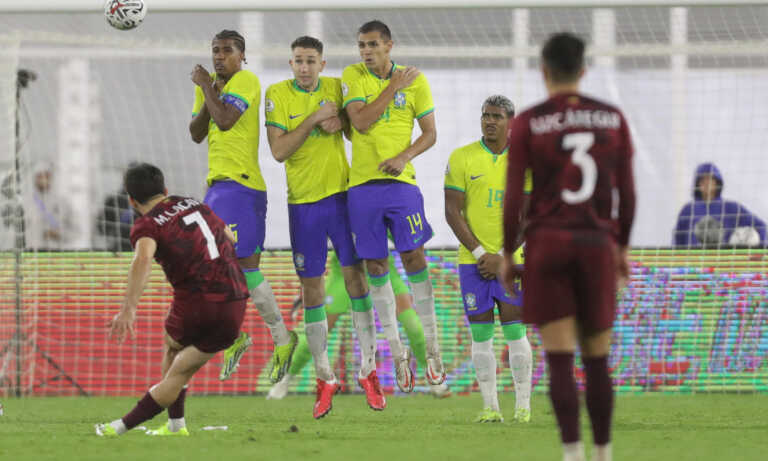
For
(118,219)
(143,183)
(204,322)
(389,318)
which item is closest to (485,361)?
(389,318)

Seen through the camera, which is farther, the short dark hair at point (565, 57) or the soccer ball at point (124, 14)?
the soccer ball at point (124, 14)

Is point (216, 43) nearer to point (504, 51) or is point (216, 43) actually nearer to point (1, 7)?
point (1, 7)

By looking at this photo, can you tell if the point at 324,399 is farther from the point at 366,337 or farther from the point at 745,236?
the point at 745,236

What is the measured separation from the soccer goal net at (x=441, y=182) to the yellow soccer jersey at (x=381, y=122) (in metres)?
1.74

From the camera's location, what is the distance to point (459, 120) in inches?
527

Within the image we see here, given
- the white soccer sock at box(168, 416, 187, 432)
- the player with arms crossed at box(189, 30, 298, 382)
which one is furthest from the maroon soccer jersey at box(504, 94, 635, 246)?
the player with arms crossed at box(189, 30, 298, 382)

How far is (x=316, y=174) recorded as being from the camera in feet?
26.2

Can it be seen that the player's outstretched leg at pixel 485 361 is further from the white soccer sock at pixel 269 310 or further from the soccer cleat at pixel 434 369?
the white soccer sock at pixel 269 310

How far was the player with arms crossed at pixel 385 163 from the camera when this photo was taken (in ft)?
25.7

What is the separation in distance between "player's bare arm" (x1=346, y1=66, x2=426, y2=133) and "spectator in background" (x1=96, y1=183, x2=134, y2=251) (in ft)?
16.7

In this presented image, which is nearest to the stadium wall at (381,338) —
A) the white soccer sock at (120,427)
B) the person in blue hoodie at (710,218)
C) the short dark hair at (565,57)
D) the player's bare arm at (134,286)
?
the person in blue hoodie at (710,218)

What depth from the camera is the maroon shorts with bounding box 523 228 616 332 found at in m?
4.66

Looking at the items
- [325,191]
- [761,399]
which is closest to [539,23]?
[761,399]

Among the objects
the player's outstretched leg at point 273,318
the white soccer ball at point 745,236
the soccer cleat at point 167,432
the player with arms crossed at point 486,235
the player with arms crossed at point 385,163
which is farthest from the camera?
the white soccer ball at point 745,236
